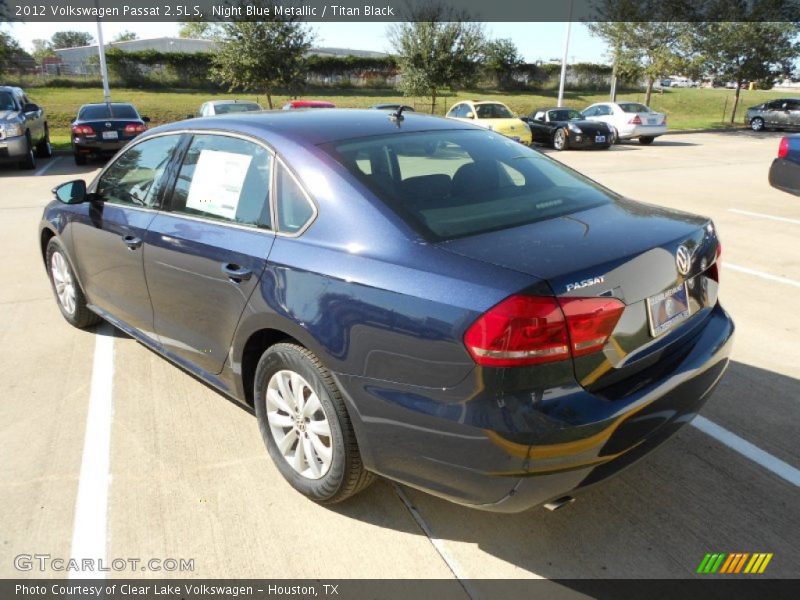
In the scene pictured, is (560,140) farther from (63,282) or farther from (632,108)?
(63,282)

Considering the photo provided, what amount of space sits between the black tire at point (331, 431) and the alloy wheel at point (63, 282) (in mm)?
2679

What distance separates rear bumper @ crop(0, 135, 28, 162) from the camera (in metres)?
13.9

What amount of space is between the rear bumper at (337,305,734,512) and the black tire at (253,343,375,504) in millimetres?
84

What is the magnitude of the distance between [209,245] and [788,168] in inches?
303

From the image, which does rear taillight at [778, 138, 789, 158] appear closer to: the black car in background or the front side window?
the front side window

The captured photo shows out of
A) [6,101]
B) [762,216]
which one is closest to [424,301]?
[762,216]

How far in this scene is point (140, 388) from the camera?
3951mm

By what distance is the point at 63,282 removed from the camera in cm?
492

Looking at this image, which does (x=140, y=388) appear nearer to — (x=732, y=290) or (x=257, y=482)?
(x=257, y=482)

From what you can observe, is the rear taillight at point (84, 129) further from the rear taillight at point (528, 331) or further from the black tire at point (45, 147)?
the rear taillight at point (528, 331)

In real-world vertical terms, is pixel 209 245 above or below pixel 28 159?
above

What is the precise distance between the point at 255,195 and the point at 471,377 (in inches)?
58.5

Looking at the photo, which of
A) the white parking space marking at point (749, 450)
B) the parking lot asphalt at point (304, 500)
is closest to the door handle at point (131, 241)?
the parking lot asphalt at point (304, 500)

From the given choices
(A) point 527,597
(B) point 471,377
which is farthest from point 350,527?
(B) point 471,377
